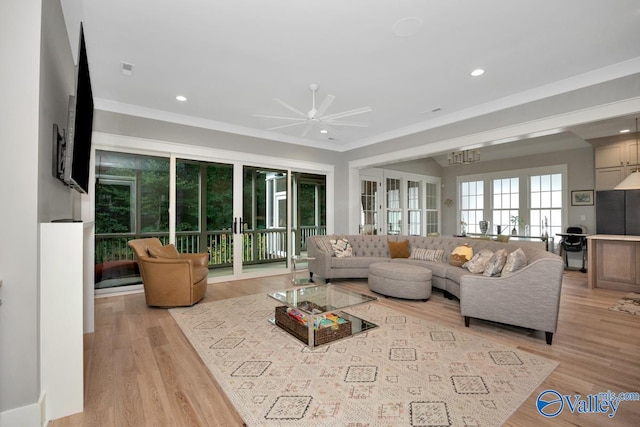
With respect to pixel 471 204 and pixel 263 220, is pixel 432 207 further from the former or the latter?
pixel 263 220

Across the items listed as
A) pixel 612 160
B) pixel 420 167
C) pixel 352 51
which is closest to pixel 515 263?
pixel 352 51

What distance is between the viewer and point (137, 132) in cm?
454

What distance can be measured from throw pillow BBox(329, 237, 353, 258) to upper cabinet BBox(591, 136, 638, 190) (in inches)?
210

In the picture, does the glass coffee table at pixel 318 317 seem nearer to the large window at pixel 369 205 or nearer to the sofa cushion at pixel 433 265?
the sofa cushion at pixel 433 265

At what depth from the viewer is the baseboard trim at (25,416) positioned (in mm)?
1545

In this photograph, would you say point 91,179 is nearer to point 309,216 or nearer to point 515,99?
point 309,216

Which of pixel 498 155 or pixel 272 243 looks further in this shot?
pixel 498 155

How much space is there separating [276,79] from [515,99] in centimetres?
331

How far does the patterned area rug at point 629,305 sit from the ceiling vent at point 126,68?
259 inches

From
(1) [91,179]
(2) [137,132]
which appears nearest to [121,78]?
(2) [137,132]

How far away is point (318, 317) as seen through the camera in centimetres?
288

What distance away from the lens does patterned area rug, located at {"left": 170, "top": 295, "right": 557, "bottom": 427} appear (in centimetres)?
180

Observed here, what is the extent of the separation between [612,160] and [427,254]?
4.47m

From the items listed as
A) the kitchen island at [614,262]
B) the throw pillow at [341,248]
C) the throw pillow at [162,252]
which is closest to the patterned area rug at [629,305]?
the kitchen island at [614,262]
